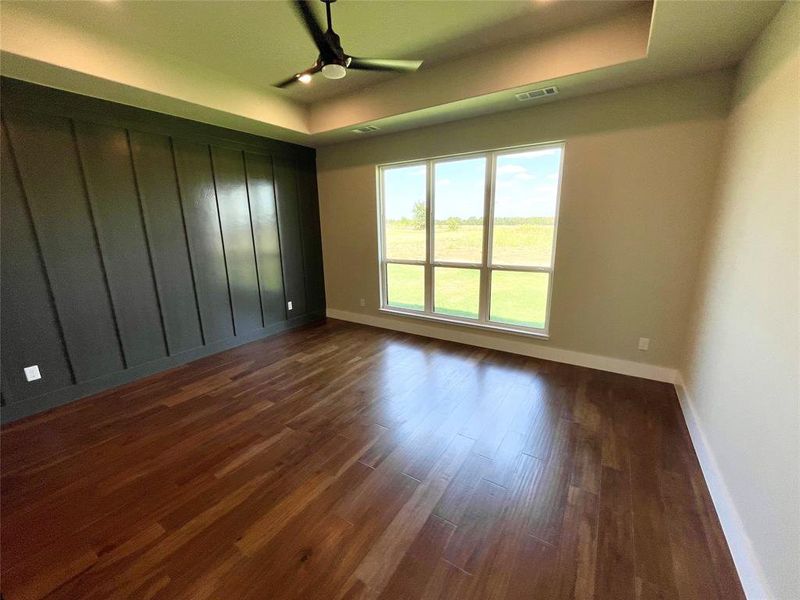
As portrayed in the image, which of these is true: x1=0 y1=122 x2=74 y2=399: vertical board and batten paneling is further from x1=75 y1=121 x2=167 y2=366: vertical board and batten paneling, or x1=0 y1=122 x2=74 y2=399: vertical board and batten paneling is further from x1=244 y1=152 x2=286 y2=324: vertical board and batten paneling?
x1=244 y1=152 x2=286 y2=324: vertical board and batten paneling

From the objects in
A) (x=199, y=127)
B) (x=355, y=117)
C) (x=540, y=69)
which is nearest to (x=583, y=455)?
(x=540, y=69)

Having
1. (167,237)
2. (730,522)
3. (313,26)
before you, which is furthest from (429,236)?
(730,522)

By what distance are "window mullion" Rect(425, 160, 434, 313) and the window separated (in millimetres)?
13

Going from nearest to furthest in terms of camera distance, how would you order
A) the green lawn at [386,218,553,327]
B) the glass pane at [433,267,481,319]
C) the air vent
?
the air vent
the green lawn at [386,218,553,327]
the glass pane at [433,267,481,319]

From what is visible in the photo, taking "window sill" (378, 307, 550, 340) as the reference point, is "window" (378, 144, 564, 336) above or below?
above

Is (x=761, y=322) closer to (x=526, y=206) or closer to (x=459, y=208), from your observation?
(x=526, y=206)

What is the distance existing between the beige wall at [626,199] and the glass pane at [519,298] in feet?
0.57

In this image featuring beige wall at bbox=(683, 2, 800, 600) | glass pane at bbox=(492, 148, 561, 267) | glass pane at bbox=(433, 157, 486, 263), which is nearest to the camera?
beige wall at bbox=(683, 2, 800, 600)

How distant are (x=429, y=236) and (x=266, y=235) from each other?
2259mm

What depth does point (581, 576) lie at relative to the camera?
4.41ft

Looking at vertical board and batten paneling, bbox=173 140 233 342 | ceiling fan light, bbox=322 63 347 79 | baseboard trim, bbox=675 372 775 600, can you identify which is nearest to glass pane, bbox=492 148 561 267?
baseboard trim, bbox=675 372 775 600

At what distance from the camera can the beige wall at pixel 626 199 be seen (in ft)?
8.51

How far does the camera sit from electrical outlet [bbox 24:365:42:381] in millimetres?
2600

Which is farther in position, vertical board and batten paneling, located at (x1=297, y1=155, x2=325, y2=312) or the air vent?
vertical board and batten paneling, located at (x1=297, y1=155, x2=325, y2=312)
